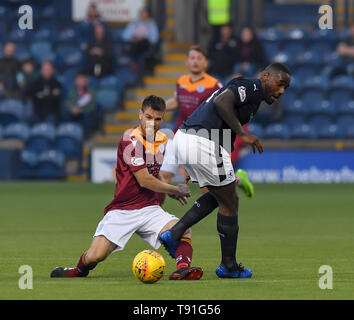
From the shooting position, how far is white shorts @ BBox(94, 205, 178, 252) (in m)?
8.09

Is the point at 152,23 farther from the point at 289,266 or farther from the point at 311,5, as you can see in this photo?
the point at 289,266

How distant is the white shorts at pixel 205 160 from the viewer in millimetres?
7984

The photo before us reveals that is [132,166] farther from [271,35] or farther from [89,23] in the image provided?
[89,23]

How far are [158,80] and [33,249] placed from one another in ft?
44.5

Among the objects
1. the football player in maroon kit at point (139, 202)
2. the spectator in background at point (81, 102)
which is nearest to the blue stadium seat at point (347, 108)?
the spectator in background at point (81, 102)

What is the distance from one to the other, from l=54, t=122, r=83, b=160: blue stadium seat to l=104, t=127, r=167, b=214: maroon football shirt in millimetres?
13329

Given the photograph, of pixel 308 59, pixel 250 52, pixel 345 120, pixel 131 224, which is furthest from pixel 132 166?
pixel 308 59

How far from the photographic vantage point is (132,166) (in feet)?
26.4

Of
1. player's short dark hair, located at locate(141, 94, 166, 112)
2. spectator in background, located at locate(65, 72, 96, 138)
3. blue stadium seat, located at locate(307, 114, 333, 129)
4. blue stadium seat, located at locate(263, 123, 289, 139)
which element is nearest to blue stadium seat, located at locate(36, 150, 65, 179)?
spectator in background, located at locate(65, 72, 96, 138)

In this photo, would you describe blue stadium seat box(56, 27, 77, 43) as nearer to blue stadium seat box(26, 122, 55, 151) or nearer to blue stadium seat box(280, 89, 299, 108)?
blue stadium seat box(26, 122, 55, 151)

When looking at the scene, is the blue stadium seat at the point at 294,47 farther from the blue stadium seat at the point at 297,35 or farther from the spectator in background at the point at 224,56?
the spectator in background at the point at 224,56

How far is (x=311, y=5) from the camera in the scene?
25.1m

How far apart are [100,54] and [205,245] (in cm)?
1229

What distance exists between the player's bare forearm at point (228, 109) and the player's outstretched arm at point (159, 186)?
24.7 inches
